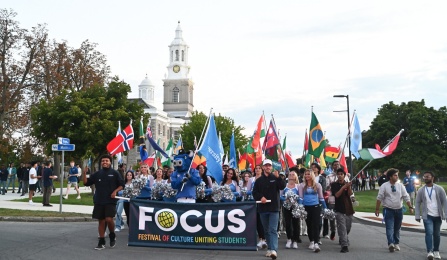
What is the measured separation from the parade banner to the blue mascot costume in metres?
0.66

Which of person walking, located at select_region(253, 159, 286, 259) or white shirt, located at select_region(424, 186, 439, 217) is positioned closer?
person walking, located at select_region(253, 159, 286, 259)

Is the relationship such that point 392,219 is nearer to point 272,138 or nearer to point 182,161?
point 182,161

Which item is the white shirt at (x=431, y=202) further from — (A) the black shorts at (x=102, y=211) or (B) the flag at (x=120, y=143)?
(B) the flag at (x=120, y=143)

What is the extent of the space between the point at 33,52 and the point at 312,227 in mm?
36071

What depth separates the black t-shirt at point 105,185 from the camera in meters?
10.6

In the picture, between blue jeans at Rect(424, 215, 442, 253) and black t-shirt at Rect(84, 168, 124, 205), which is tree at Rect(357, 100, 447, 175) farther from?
black t-shirt at Rect(84, 168, 124, 205)

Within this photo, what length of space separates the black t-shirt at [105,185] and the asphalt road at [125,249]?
1025 millimetres

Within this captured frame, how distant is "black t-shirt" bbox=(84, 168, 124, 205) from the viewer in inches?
419

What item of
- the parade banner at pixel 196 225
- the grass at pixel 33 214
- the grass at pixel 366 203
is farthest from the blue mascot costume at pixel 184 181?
the grass at pixel 366 203

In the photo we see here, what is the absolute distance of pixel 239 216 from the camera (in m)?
10.2

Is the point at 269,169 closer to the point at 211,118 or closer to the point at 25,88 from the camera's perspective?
the point at 211,118

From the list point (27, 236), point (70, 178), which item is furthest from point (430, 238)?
point (70, 178)

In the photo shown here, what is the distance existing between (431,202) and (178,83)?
4504 inches

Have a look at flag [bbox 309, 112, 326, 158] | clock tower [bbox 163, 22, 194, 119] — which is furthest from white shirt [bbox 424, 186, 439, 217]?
clock tower [bbox 163, 22, 194, 119]
